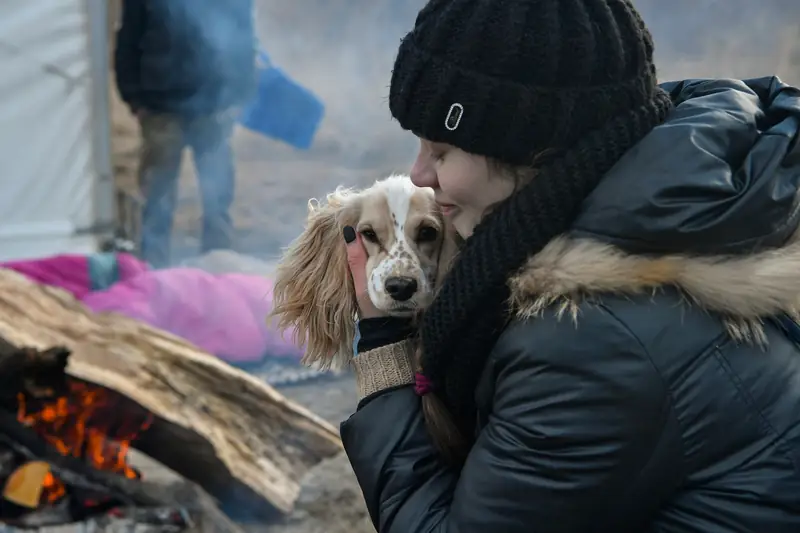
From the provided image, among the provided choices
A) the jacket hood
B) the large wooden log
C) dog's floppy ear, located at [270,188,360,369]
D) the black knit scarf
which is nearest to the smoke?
the large wooden log

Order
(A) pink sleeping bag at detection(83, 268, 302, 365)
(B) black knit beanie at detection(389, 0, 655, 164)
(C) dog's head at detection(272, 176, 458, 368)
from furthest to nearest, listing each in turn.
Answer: (A) pink sleeping bag at detection(83, 268, 302, 365) < (C) dog's head at detection(272, 176, 458, 368) < (B) black knit beanie at detection(389, 0, 655, 164)

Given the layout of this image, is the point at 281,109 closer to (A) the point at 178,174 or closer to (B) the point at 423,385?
(A) the point at 178,174

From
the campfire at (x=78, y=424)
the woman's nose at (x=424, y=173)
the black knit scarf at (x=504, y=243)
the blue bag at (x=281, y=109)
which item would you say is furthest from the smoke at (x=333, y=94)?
the black knit scarf at (x=504, y=243)

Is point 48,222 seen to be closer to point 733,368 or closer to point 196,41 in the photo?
point 196,41

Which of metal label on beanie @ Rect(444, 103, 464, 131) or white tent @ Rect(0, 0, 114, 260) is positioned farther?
white tent @ Rect(0, 0, 114, 260)

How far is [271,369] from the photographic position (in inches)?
201

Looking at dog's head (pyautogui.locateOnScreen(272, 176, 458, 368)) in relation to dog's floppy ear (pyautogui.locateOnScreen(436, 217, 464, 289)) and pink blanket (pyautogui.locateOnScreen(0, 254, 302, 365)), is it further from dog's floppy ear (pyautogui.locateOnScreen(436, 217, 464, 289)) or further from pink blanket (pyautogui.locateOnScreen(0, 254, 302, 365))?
pink blanket (pyautogui.locateOnScreen(0, 254, 302, 365))

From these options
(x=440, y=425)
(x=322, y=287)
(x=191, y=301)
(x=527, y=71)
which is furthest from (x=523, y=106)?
(x=191, y=301)

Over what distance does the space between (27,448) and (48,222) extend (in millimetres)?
1601

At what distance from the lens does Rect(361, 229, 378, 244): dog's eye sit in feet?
6.72

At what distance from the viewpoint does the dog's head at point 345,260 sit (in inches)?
75.7

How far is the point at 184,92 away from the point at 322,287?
3.17 m

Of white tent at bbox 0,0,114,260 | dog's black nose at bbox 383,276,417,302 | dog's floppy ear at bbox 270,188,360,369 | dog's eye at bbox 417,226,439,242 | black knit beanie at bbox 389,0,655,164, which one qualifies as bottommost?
white tent at bbox 0,0,114,260

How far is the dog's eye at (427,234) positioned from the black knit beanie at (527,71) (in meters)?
0.63
